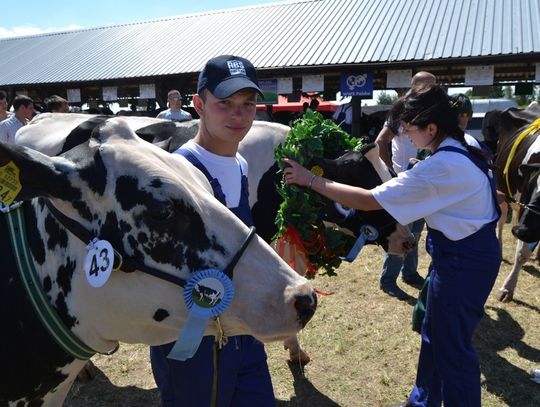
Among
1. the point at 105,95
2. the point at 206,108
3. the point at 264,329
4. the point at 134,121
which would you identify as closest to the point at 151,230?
the point at 264,329

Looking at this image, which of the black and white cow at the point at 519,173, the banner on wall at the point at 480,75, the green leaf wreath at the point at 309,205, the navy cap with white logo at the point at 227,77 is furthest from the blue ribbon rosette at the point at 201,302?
the banner on wall at the point at 480,75

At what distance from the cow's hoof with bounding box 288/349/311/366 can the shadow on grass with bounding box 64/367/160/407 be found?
1097 mm

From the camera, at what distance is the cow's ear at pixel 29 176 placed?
137 cm

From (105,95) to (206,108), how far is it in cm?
1391

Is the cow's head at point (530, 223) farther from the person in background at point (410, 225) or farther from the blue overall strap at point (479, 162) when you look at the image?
the blue overall strap at point (479, 162)

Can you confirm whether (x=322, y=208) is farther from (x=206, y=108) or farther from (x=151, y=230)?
(x=151, y=230)

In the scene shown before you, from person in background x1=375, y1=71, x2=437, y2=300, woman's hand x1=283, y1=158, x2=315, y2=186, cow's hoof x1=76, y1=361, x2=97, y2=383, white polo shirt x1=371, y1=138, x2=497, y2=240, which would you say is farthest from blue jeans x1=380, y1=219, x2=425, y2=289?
cow's hoof x1=76, y1=361, x2=97, y2=383

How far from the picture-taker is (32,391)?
5.63 feet

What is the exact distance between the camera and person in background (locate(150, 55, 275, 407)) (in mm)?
1787

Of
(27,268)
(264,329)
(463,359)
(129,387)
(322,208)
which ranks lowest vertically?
(129,387)

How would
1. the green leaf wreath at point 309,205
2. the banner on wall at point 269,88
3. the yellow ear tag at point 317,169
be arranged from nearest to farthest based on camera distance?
the green leaf wreath at point 309,205
the yellow ear tag at point 317,169
the banner on wall at point 269,88

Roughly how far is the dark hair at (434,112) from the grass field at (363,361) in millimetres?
2035

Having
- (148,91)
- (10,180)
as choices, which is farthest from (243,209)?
(148,91)

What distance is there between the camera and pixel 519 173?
6.11 meters
